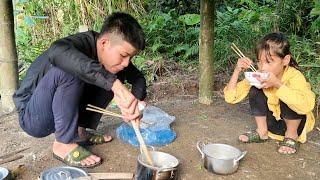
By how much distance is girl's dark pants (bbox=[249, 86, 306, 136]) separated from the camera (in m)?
2.87

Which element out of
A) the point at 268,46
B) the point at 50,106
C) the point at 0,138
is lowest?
the point at 0,138

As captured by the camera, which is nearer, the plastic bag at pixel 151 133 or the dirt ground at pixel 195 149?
the dirt ground at pixel 195 149

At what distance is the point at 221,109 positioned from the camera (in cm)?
381

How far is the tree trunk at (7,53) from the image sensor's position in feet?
11.4

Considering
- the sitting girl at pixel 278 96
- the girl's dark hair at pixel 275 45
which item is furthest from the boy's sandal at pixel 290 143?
the girl's dark hair at pixel 275 45

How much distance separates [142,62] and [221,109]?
147 centimetres

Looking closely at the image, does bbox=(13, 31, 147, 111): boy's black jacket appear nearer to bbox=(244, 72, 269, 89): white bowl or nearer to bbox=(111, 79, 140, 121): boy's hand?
bbox=(111, 79, 140, 121): boy's hand

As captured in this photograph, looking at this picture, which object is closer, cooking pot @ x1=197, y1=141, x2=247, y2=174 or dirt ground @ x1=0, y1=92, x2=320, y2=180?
cooking pot @ x1=197, y1=141, x2=247, y2=174

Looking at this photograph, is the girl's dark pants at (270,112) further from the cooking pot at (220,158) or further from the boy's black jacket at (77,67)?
the boy's black jacket at (77,67)

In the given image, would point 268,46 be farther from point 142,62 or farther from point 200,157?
point 142,62

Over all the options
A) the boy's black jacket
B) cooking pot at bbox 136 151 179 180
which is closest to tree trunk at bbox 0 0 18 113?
the boy's black jacket

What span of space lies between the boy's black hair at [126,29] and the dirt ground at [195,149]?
0.83 metres

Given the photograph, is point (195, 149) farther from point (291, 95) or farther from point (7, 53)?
point (7, 53)

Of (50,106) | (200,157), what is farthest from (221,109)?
(50,106)
